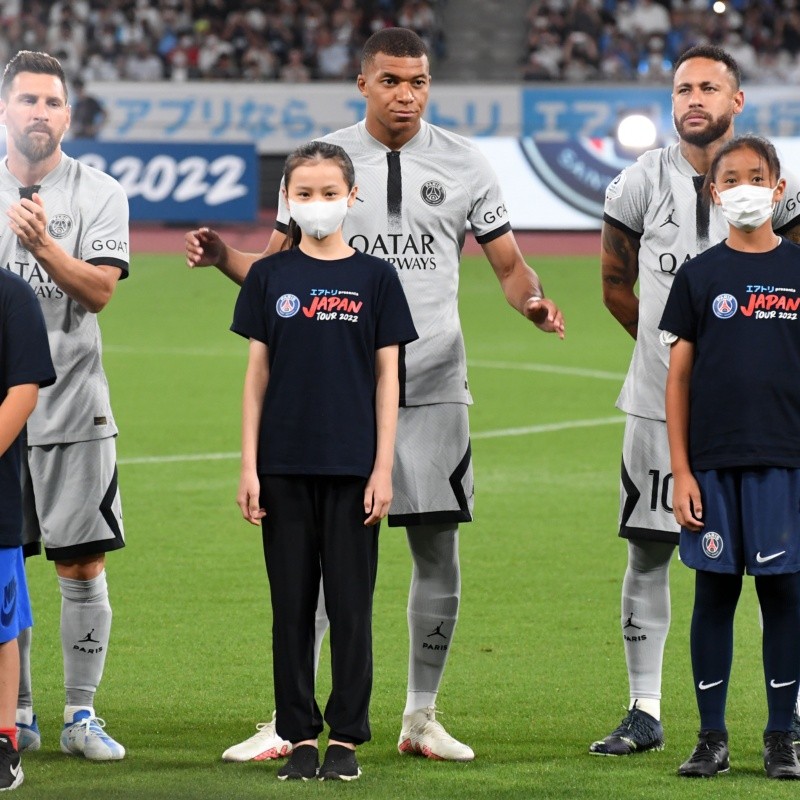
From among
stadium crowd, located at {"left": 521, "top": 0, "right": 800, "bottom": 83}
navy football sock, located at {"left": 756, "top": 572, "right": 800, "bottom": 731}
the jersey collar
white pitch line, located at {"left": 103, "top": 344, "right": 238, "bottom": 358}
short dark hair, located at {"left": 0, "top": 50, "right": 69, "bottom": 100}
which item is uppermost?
stadium crowd, located at {"left": 521, "top": 0, "right": 800, "bottom": 83}

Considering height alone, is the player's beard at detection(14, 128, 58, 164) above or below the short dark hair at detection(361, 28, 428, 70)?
below

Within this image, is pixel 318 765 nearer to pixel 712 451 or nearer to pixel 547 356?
pixel 712 451

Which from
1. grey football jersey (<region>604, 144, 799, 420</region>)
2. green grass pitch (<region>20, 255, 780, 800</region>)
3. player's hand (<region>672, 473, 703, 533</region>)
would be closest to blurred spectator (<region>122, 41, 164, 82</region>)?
green grass pitch (<region>20, 255, 780, 800</region>)

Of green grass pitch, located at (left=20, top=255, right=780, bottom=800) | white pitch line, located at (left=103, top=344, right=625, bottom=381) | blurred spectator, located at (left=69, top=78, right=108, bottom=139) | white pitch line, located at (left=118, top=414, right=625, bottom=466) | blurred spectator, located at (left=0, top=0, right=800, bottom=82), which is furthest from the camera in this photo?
blurred spectator, located at (left=0, top=0, right=800, bottom=82)

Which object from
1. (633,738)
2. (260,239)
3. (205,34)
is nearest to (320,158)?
(633,738)

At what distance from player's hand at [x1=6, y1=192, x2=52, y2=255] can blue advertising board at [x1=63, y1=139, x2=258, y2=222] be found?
57.3 ft

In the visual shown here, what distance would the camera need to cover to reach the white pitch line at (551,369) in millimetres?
14898

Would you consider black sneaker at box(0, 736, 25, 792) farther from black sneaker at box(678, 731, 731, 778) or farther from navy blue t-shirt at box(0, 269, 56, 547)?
black sneaker at box(678, 731, 731, 778)

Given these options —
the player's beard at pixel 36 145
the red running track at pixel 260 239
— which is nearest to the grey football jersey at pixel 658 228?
the player's beard at pixel 36 145

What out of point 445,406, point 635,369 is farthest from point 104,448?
point 635,369

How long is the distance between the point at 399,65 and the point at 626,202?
0.93m

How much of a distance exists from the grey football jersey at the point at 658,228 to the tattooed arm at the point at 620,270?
84 millimetres

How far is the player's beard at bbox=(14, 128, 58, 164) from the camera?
4.98 m

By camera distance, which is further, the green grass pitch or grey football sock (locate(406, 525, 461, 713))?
grey football sock (locate(406, 525, 461, 713))
